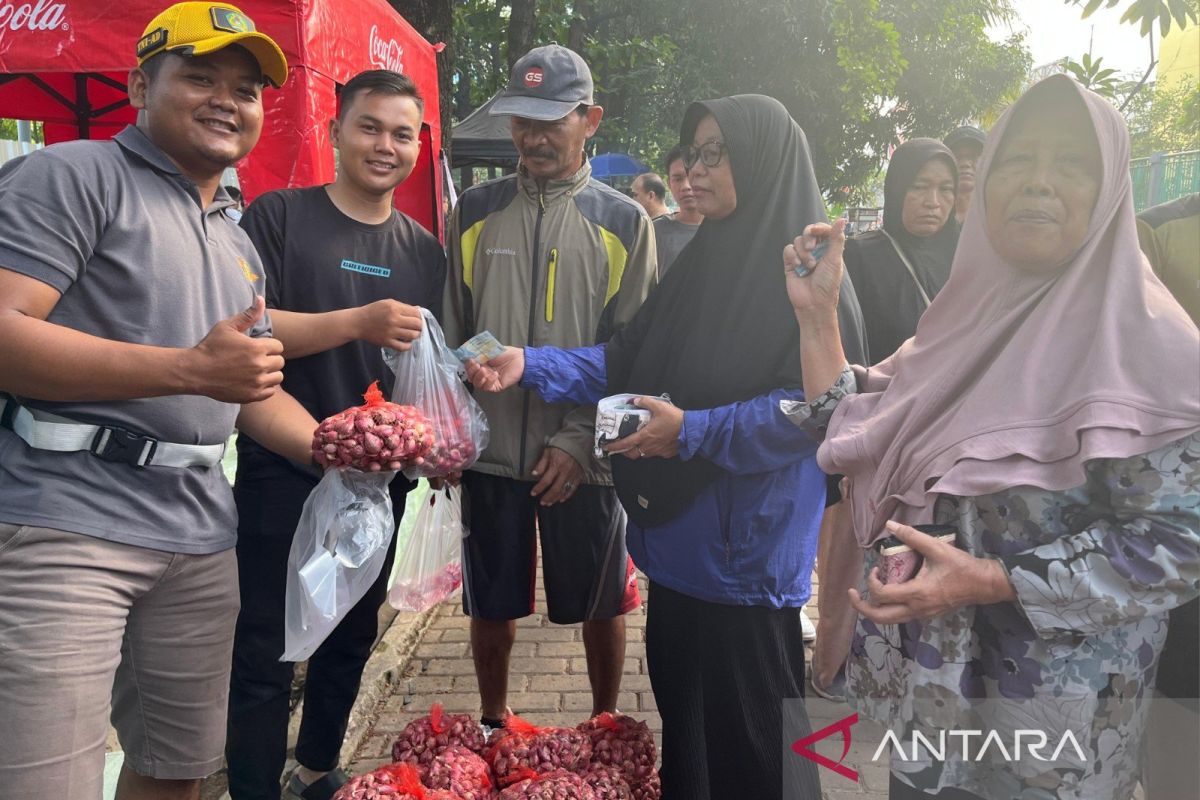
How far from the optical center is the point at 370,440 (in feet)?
7.67

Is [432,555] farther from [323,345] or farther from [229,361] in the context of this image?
[229,361]

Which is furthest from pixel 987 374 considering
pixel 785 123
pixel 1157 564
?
pixel 785 123

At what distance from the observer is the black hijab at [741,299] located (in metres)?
2.29

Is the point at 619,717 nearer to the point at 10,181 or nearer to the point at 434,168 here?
the point at 10,181

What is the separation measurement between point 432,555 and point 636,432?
1434 mm

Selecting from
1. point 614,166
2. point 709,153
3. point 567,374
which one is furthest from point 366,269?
point 614,166

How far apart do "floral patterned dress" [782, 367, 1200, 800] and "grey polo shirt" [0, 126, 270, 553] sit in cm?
164

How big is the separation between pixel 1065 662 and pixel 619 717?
153 centimetres

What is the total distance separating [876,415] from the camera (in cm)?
193

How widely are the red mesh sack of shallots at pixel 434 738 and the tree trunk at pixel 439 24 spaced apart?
603cm

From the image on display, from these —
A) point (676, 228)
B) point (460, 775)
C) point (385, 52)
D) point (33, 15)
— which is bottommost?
point (460, 775)

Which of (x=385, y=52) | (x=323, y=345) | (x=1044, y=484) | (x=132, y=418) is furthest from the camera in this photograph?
(x=385, y=52)

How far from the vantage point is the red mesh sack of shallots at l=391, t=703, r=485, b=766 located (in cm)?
263

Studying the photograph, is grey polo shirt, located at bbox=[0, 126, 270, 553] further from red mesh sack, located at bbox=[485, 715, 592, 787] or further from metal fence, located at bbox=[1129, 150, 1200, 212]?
metal fence, located at bbox=[1129, 150, 1200, 212]
